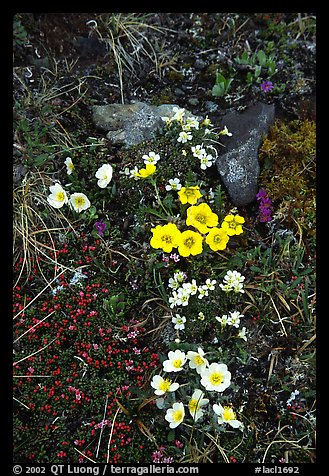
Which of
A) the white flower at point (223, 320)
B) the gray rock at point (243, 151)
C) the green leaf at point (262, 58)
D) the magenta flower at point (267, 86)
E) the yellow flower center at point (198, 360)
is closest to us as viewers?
the yellow flower center at point (198, 360)

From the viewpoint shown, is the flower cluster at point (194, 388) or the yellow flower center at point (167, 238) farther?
the yellow flower center at point (167, 238)

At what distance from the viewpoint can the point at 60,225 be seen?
3.68 metres

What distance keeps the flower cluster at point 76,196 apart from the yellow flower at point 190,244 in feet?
2.49

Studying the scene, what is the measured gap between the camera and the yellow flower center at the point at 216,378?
118 inches

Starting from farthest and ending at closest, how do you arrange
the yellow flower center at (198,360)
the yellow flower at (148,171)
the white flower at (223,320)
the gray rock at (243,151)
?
the gray rock at (243,151) < the yellow flower at (148,171) < the white flower at (223,320) < the yellow flower center at (198,360)

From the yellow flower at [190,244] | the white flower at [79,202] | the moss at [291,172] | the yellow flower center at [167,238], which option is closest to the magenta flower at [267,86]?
the moss at [291,172]

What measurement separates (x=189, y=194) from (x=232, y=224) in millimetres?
375

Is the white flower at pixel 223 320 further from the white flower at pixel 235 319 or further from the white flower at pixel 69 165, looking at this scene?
the white flower at pixel 69 165

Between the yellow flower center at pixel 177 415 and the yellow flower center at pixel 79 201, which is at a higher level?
the yellow flower center at pixel 79 201

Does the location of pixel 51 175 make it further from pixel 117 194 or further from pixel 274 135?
pixel 274 135

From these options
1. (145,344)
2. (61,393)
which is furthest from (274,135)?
(61,393)

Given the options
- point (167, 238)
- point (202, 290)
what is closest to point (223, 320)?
point (202, 290)

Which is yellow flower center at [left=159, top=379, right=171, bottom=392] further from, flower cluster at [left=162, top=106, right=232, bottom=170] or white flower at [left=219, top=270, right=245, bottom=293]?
flower cluster at [left=162, top=106, right=232, bottom=170]

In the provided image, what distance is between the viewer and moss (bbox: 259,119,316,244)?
12.3 ft
